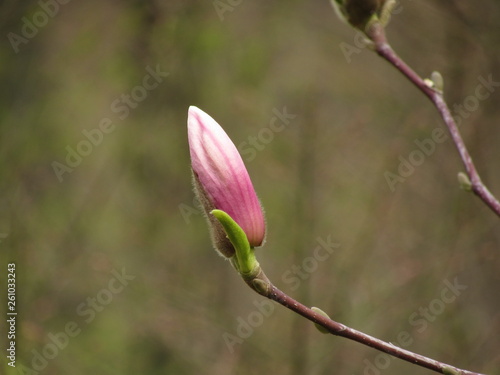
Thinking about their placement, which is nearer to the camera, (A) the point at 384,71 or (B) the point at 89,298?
(B) the point at 89,298

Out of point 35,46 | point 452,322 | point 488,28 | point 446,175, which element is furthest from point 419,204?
point 35,46

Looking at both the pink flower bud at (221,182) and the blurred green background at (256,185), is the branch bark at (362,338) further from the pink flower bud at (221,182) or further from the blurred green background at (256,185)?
the blurred green background at (256,185)

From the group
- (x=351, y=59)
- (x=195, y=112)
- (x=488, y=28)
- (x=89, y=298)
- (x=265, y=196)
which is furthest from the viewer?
(x=351, y=59)

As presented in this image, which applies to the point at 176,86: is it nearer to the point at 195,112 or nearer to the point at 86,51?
the point at 86,51

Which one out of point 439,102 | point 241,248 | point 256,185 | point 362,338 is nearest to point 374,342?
point 362,338

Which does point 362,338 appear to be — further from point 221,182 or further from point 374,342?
point 221,182

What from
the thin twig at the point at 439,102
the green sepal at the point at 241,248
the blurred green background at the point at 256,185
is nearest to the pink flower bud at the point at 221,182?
the green sepal at the point at 241,248

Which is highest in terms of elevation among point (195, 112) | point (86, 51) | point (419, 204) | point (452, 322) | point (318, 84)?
point (195, 112)
